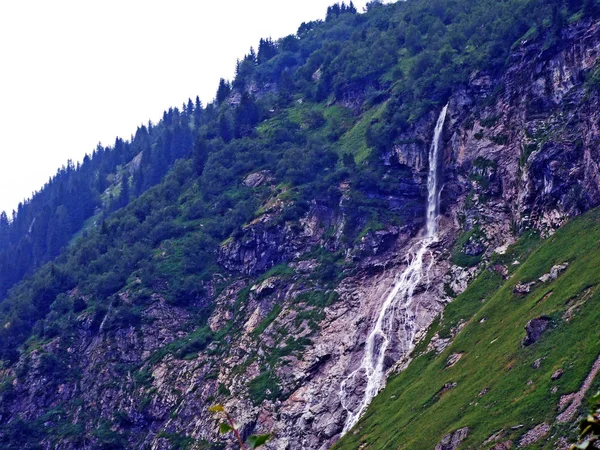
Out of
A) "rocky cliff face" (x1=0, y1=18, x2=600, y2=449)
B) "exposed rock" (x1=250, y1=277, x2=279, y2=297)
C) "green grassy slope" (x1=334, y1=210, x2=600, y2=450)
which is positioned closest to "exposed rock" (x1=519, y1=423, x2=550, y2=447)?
"green grassy slope" (x1=334, y1=210, x2=600, y2=450)

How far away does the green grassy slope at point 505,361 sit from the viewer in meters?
107

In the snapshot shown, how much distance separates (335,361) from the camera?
154m

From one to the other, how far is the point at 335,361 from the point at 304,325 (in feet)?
45.4

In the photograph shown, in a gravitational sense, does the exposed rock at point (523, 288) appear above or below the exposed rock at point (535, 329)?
above

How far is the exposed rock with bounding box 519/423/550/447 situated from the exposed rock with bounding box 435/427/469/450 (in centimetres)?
1036

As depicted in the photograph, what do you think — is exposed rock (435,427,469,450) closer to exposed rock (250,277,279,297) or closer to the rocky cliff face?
the rocky cliff face

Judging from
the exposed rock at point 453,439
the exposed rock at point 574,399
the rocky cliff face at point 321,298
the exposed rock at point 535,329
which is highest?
the rocky cliff face at point 321,298

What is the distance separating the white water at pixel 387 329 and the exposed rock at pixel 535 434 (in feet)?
141

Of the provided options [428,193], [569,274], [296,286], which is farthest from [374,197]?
[569,274]

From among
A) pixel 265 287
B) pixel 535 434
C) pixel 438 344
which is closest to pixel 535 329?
pixel 535 434

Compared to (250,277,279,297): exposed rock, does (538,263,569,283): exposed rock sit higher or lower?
lower

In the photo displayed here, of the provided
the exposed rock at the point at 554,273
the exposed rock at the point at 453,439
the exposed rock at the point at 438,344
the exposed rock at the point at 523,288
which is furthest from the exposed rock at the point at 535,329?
the exposed rock at the point at 438,344

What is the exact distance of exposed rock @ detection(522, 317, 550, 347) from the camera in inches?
4702

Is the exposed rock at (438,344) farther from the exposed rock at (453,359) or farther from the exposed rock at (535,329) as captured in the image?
the exposed rock at (535,329)
